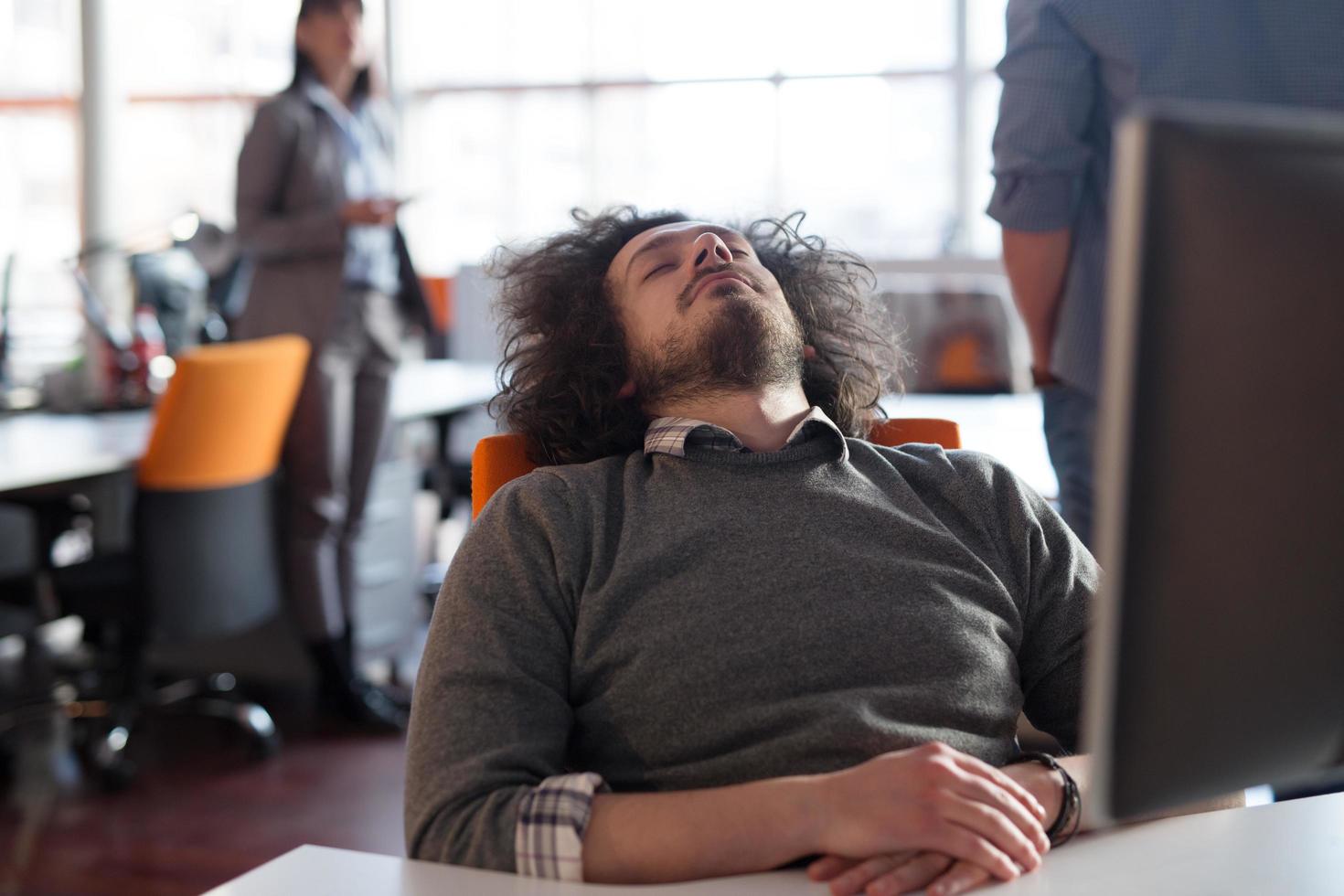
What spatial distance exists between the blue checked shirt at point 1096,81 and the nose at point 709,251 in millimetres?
504

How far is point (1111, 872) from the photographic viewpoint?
84 cm

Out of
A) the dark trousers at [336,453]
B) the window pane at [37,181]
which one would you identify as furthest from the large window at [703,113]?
the dark trousers at [336,453]

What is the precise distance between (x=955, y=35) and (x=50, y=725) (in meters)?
5.49

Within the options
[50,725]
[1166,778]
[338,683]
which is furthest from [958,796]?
[50,725]

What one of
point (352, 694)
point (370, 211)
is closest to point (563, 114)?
point (370, 211)

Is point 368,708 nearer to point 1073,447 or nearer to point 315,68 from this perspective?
point 315,68

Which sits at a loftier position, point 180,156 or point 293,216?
point 180,156

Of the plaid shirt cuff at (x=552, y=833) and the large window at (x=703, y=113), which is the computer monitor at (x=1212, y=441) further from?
the large window at (x=703, y=113)

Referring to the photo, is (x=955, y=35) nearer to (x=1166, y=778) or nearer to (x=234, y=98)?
(x=234, y=98)

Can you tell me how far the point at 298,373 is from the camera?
10.2ft

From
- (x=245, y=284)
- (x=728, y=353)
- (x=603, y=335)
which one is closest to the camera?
(x=728, y=353)

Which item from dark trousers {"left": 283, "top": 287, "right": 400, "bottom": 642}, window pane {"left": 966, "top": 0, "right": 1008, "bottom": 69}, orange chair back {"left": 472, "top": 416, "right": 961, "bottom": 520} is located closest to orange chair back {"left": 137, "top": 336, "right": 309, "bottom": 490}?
dark trousers {"left": 283, "top": 287, "right": 400, "bottom": 642}

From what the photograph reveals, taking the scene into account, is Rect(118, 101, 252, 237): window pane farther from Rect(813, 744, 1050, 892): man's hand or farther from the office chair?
Rect(813, 744, 1050, 892): man's hand

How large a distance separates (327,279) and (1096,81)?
2080mm
